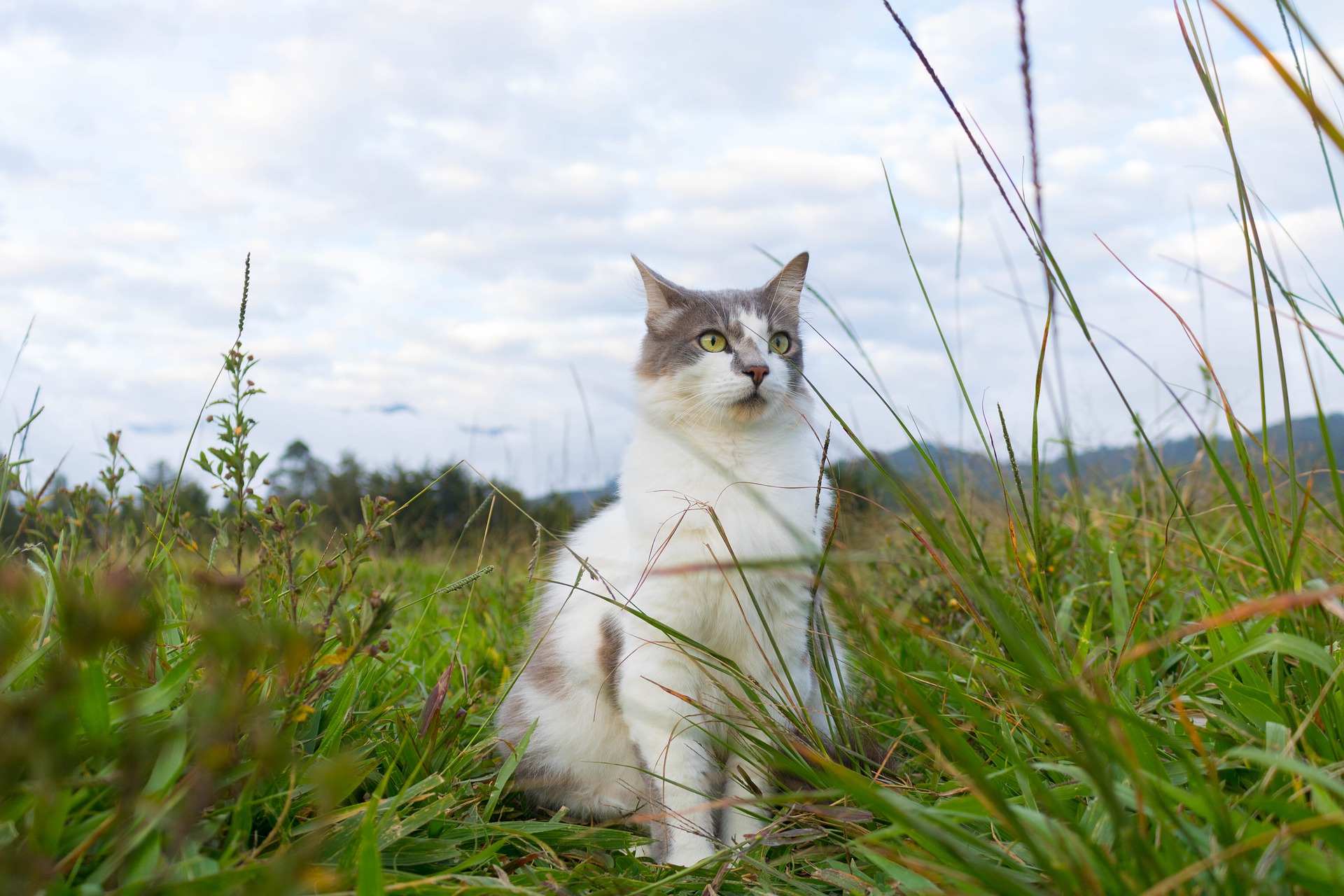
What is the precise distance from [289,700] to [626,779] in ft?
4.18

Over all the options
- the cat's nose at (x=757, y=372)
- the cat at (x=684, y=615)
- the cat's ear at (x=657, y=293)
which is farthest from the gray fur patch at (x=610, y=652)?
the cat's ear at (x=657, y=293)

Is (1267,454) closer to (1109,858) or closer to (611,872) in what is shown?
(1109,858)

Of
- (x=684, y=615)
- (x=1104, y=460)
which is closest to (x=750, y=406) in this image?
(x=684, y=615)

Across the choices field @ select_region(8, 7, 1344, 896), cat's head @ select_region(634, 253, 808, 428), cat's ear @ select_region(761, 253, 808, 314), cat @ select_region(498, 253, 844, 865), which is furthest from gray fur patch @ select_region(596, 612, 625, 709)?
cat's ear @ select_region(761, 253, 808, 314)

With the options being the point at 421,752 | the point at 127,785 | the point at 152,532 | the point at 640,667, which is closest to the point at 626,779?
the point at 640,667

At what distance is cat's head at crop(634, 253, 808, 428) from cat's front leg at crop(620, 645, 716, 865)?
89 centimetres

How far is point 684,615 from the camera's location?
2.36 m

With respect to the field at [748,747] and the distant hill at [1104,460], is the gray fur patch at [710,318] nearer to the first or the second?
the distant hill at [1104,460]

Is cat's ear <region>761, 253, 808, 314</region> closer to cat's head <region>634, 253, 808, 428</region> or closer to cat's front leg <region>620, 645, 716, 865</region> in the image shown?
cat's head <region>634, 253, 808, 428</region>

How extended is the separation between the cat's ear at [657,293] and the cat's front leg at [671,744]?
1.50 m

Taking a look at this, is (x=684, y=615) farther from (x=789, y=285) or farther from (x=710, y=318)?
(x=789, y=285)

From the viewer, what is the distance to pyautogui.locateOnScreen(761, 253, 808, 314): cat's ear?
333 centimetres

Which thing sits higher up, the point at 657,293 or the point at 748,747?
the point at 657,293

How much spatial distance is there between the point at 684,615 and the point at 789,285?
64.9 inches
